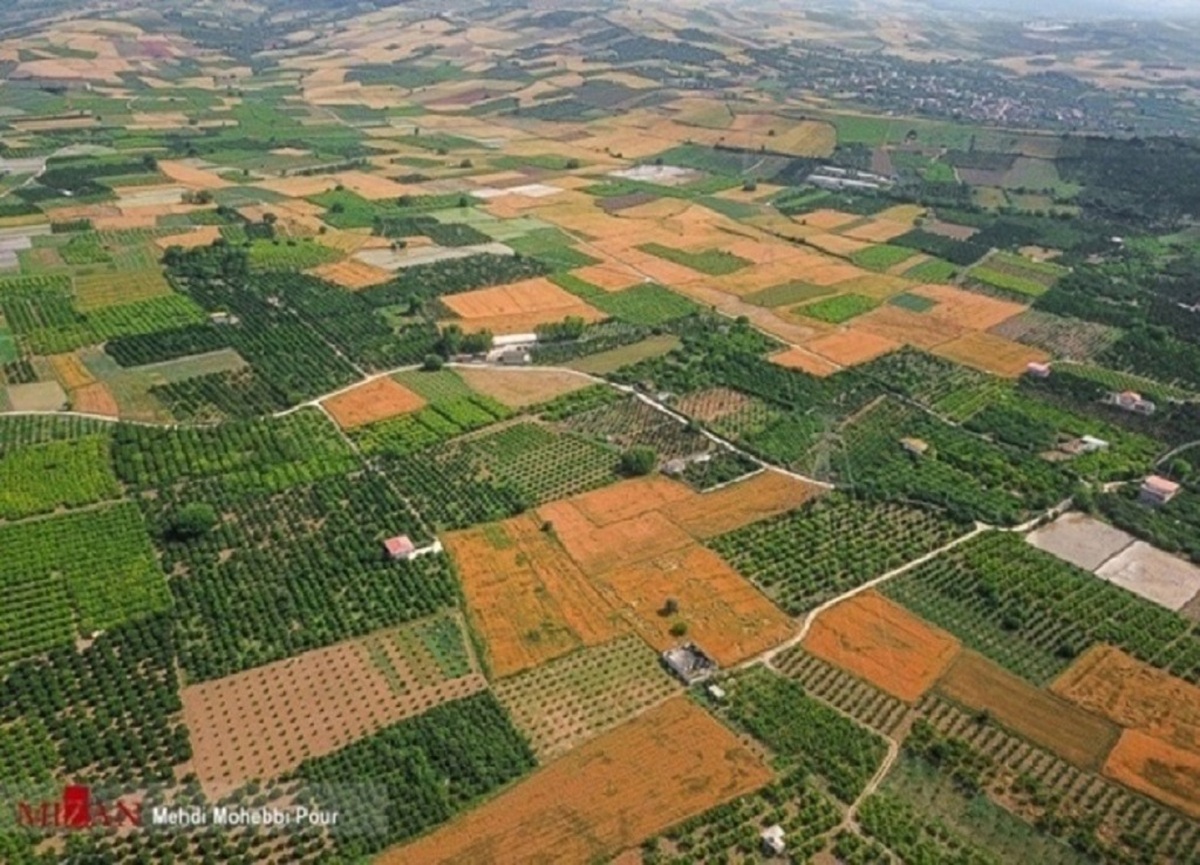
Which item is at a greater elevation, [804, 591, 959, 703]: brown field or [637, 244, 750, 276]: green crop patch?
[804, 591, 959, 703]: brown field

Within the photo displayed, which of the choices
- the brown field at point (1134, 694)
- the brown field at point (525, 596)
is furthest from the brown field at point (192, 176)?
the brown field at point (1134, 694)

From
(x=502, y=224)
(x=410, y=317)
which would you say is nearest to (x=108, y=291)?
(x=410, y=317)

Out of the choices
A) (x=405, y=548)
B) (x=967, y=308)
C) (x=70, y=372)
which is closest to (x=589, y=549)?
(x=405, y=548)

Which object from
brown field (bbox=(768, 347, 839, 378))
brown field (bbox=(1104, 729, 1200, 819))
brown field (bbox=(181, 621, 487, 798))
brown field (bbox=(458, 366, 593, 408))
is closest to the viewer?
brown field (bbox=(1104, 729, 1200, 819))

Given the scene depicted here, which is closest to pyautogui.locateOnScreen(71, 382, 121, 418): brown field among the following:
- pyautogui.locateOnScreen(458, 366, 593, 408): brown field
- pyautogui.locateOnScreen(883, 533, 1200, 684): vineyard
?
pyautogui.locateOnScreen(458, 366, 593, 408): brown field

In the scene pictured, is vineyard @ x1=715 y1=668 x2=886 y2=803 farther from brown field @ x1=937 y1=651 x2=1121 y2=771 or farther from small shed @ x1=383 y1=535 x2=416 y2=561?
small shed @ x1=383 y1=535 x2=416 y2=561

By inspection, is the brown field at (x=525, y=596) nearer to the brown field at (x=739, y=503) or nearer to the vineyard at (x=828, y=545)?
the brown field at (x=739, y=503)
